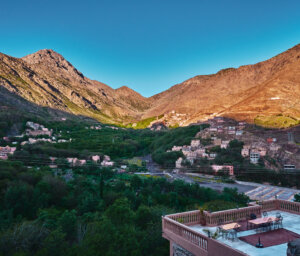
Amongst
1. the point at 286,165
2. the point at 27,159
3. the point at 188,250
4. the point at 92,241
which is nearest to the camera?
the point at 188,250

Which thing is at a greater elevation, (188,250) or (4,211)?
(188,250)

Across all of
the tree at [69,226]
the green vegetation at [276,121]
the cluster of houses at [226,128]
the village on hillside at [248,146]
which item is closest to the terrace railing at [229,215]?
the tree at [69,226]

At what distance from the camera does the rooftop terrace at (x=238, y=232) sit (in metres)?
4.81

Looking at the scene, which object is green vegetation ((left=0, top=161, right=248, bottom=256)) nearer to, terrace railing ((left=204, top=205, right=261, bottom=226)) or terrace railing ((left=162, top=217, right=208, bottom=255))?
terrace railing ((left=162, top=217, right=208, bottom=255))

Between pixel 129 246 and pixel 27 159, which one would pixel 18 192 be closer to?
pixel 129 246

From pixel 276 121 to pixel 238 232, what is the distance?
149 ft

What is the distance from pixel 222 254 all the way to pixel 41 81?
127111 mm

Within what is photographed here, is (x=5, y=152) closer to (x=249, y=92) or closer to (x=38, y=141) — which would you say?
(x=38, y=141)

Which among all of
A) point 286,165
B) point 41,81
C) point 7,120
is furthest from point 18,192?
point 41,81

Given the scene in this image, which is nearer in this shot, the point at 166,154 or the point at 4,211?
the point at 4,211

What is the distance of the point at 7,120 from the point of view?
57.2 m

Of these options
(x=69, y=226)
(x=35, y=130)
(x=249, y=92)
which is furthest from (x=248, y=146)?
(x=249, y=92)

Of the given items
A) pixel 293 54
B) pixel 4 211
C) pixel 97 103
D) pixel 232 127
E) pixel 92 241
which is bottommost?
pixel 4 211

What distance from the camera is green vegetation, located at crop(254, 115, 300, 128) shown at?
144 feet
